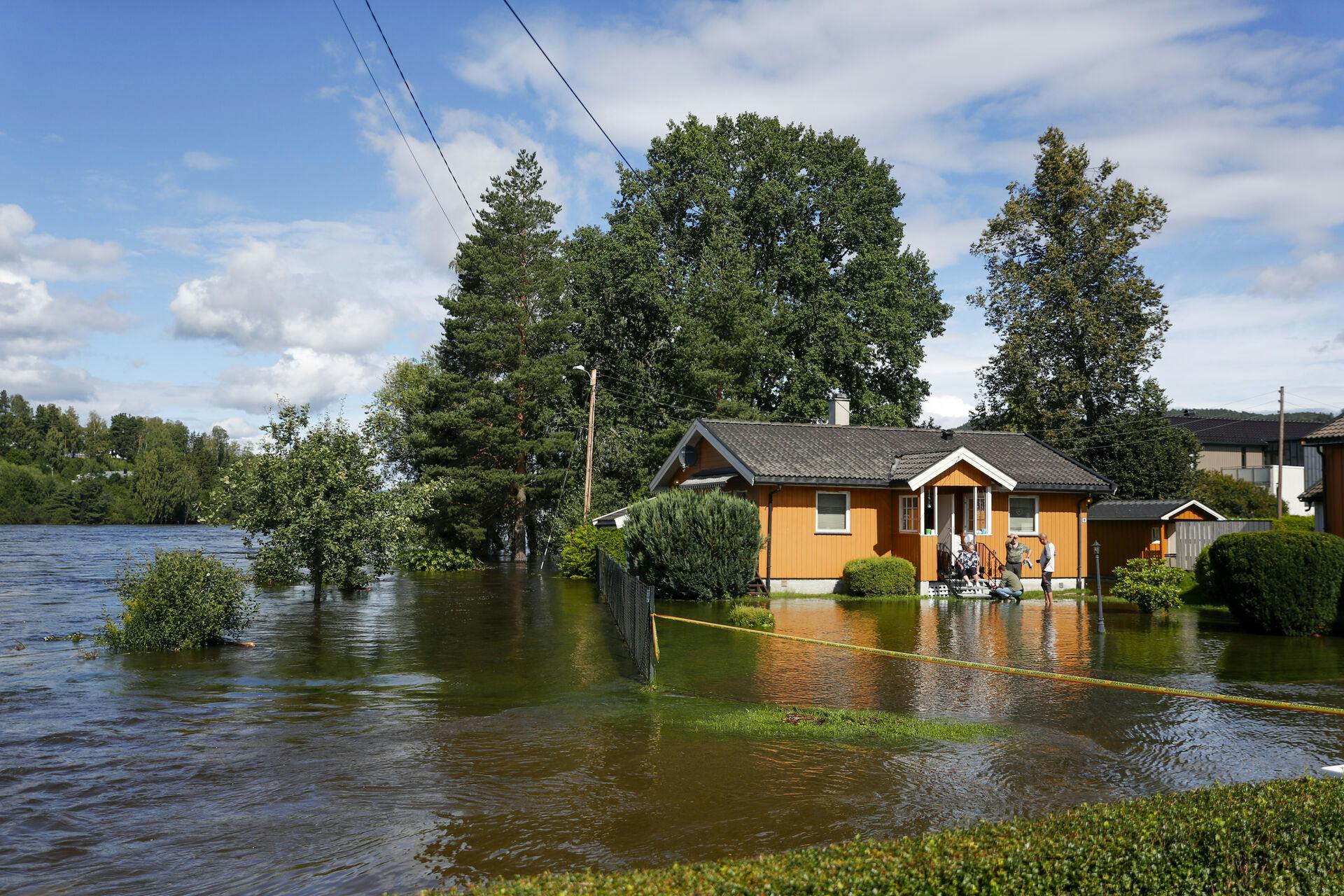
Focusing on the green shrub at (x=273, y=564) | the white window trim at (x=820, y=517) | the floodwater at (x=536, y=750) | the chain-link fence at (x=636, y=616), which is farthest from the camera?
the white window trim at (x=820, y=517)

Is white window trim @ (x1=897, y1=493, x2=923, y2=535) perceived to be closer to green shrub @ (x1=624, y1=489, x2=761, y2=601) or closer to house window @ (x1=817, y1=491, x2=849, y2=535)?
house window @ (x1=817, y1=491, x2=849, y2=535)

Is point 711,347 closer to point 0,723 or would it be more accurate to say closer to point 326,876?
point 0,723

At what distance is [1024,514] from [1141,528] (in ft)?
32.6

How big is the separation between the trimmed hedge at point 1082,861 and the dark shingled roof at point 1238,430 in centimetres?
6915

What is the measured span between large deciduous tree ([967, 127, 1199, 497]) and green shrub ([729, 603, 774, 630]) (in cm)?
2899

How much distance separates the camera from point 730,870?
4746 mm

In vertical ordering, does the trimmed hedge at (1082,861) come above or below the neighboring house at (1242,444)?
below

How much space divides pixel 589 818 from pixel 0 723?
846 centimetres

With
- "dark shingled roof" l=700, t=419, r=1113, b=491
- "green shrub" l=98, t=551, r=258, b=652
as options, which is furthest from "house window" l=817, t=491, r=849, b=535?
"green shrub" l=98, t=551, r=258, b=652

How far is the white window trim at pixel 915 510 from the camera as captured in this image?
2766 cm

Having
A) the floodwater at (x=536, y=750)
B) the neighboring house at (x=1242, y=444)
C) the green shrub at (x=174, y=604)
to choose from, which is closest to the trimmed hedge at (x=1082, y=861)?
the floodwater at (x=536, y=750)

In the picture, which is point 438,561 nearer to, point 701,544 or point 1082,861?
point 701,544

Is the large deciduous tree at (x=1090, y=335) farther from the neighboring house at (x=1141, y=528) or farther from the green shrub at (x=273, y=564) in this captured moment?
the green shrub at (x=273, y=564)

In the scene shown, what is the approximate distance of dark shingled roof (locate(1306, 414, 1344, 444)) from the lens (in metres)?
21.8
